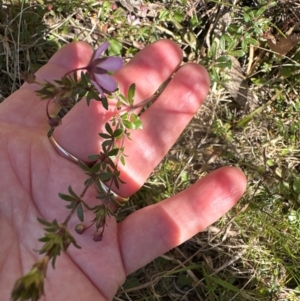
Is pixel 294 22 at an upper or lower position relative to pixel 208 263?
upper

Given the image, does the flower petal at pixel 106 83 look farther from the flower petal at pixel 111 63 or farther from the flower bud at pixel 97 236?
the flower bud at pixel 97 236

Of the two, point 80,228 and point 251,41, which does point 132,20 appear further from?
point 80,228

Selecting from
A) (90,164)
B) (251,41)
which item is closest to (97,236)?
(90,164)

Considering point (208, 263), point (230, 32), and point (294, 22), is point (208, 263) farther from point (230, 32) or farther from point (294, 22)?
point (294, 22)

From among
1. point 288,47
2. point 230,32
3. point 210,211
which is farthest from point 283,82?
point 210,211

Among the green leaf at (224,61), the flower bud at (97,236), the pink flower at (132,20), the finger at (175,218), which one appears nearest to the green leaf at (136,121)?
the finger at (175,218)
